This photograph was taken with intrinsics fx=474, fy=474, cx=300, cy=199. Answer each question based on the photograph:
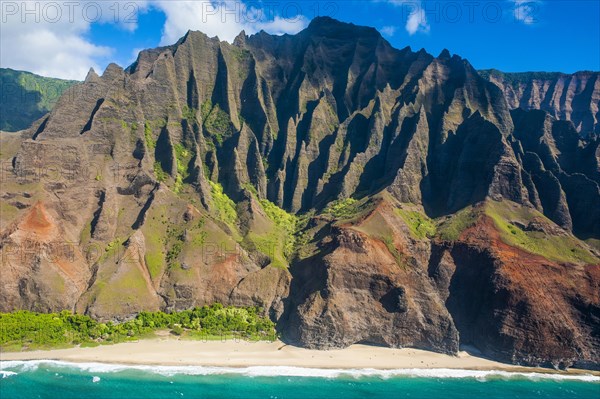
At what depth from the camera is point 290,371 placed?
92.7 metres

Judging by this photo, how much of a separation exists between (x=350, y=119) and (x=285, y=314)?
8431 cm

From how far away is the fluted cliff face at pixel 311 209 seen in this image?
10644 centimetres

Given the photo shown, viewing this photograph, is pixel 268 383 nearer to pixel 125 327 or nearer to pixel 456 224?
pixel 125 327

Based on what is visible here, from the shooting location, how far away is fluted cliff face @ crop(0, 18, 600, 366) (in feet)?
349

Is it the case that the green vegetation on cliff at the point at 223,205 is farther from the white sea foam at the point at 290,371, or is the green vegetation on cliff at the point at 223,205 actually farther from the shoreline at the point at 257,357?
the white sea foam at the point at 290,371

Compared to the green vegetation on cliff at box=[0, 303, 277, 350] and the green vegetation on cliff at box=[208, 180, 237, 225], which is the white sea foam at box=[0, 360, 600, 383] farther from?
the green vegetation on cliff at box=[208, 180, 237, 225]

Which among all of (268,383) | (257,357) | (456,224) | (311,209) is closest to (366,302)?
(257,357)

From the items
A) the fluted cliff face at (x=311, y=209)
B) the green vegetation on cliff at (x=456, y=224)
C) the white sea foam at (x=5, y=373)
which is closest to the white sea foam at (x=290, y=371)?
the white sea foam at (x=5, y=373)

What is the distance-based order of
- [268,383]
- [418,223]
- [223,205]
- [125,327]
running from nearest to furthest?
[268,383] → [125,327] → [418,223] → [223,205]

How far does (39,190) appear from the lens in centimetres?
11800

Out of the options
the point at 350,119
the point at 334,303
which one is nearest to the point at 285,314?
the point at 334,303

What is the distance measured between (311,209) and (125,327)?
74.6 metres

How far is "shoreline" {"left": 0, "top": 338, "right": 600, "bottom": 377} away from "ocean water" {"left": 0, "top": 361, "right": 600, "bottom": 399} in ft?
6.28

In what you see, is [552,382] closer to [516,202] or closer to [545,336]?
[545,336]
